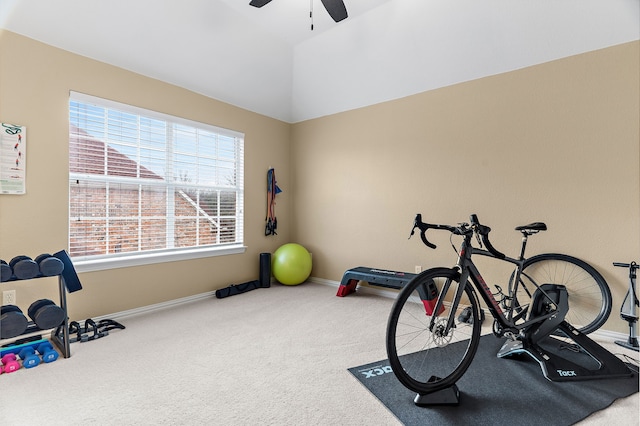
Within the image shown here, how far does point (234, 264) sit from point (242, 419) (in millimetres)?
2742

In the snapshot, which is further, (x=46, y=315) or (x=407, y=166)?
(x=407, y=166)

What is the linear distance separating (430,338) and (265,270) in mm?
2528

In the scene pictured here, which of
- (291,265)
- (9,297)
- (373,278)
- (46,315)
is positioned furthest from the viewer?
(291,265)

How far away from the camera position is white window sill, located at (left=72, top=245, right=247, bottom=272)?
115 inches

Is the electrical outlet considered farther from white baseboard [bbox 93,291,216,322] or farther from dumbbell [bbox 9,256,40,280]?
white baseboard [bbox 93,291,216,322]

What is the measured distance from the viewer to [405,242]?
12.9 ft

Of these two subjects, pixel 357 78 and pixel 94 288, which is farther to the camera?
pixel 357 78

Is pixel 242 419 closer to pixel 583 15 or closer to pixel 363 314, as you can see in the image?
pixel 363 314

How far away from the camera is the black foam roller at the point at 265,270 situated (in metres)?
4.43

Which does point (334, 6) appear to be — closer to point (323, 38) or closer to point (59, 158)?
point (323, 38)

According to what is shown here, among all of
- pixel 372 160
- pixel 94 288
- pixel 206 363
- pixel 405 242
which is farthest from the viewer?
pixel 372 160

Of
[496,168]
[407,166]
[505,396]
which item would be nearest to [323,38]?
[407,166]

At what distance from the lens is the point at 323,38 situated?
12.5ft

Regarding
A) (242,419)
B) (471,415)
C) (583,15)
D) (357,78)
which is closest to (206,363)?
(242,419)
